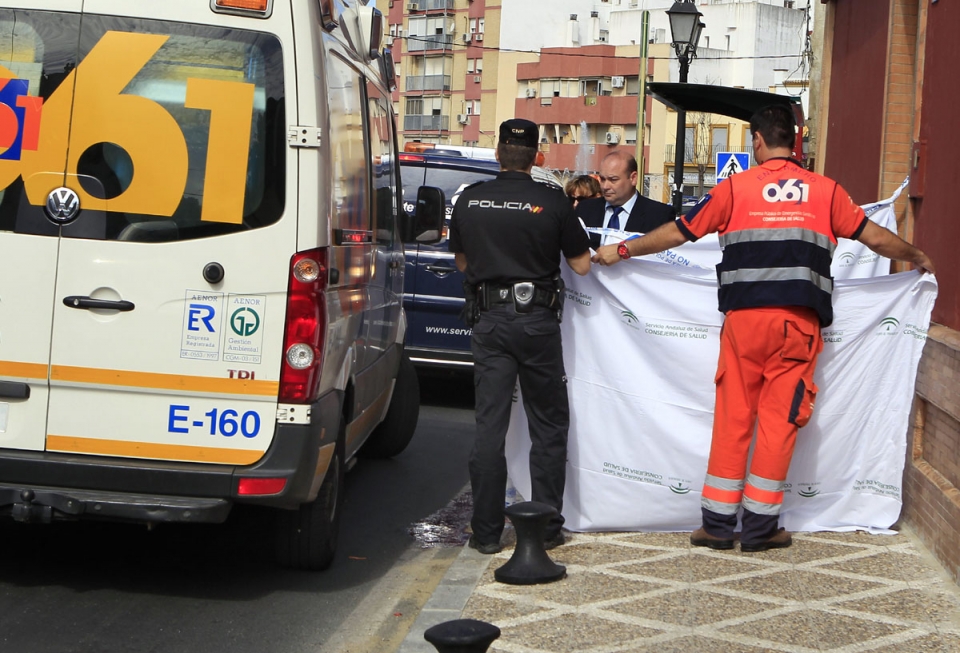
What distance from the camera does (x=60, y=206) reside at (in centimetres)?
512

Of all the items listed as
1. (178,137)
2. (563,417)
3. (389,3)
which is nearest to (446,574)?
(563,417)

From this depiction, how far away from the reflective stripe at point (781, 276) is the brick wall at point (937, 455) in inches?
23.7

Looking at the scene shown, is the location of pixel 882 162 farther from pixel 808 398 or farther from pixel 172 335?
pixel 172 335

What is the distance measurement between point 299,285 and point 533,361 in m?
1.41

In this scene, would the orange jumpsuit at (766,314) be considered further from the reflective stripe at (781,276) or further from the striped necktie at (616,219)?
the striped necktie at (616,219)

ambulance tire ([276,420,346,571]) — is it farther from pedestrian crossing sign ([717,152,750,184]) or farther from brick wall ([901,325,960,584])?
pedestrian crossing sign ([717,152,750,184])

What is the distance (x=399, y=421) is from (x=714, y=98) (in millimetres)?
4043

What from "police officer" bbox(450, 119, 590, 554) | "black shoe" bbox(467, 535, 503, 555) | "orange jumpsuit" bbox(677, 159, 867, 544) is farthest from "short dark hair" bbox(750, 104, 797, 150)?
"black shoe" bbox(467, 535, 503, 555)

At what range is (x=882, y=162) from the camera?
8.69 metres

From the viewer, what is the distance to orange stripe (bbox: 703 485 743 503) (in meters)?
6.22

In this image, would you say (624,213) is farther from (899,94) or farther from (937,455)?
(937,455)

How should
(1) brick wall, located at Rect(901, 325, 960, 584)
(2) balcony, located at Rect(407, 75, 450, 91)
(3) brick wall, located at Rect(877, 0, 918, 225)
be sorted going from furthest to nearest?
1. (2) balcony, located at Rect(407, 75, 450, 91)
2. (3) brick wall, located at Rect(877, 0, 918, 225)
3. (1) brick wall, located at Rect(901, 325, 960, 584)

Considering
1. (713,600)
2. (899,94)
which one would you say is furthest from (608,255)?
(899,94)

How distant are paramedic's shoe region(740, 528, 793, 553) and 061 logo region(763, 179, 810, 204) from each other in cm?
156
